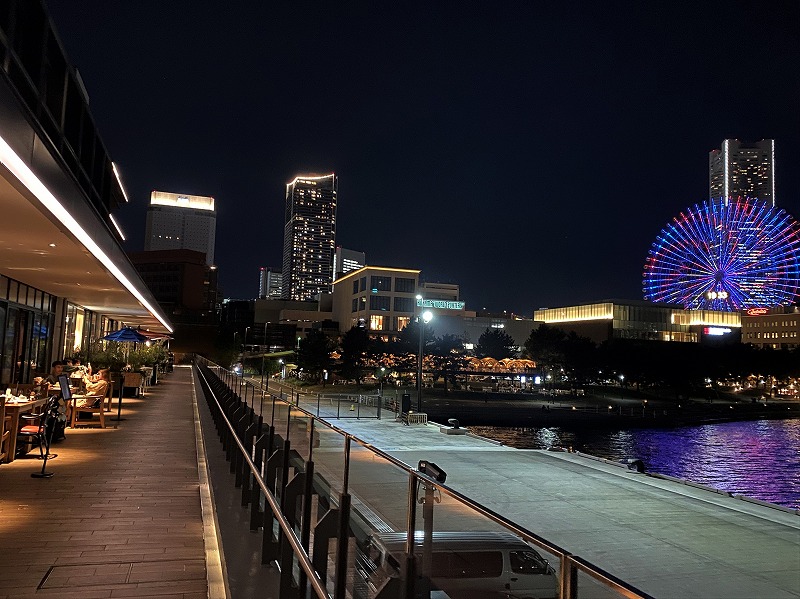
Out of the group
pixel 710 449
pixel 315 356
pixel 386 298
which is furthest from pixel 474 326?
pixel 710 449

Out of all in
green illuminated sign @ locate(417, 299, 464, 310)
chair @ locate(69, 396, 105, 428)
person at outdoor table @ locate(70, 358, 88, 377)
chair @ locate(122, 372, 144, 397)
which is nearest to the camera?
chair @ locate(69, 396, 105, 428)

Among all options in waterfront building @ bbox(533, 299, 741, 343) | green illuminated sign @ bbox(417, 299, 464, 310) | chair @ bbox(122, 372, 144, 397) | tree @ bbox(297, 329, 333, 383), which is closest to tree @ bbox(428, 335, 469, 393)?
tree @ bbox(297, 329, 333, 383)

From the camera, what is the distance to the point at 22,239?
9141 mm

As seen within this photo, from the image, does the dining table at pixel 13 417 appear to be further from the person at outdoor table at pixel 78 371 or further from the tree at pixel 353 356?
the tree at pixel 353 356

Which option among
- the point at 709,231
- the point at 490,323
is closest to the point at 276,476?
the point at 709,231

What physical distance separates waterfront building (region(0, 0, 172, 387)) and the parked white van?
4.24 meters

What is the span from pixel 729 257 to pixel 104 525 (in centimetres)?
7016

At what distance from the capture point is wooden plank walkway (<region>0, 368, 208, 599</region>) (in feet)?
14.4

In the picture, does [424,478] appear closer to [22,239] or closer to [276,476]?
[276,476]

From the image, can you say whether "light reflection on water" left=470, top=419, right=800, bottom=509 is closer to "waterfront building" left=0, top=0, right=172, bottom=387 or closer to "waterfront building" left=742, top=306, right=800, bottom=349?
"waterfront building" left=0, top=0, right=172, bottom=387

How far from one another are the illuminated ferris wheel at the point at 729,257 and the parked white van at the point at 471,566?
2759 inches

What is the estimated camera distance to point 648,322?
94562mm

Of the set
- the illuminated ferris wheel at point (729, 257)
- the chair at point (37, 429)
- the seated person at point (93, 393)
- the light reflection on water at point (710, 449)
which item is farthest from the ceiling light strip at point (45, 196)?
the illuminated ferris wheel at point (729, 257)

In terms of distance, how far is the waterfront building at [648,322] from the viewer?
93.1 meters
